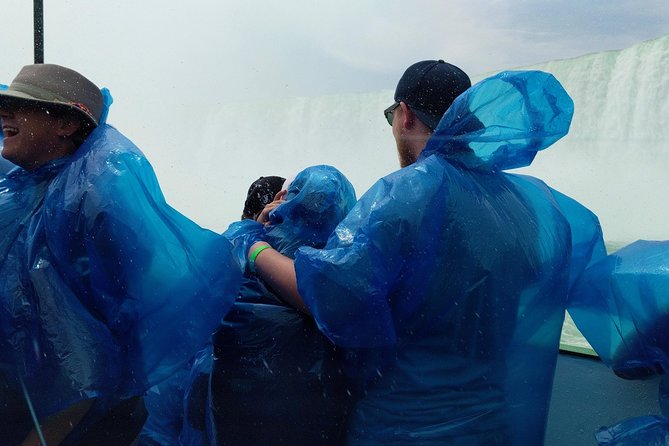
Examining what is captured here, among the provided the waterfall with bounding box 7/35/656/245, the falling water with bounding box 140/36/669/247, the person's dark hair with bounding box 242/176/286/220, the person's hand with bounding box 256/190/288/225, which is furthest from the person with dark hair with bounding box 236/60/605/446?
the falling water with bounding box 140/36/669/247

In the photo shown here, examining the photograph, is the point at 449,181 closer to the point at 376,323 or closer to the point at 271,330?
the point at 376,323

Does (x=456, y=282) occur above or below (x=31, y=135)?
below

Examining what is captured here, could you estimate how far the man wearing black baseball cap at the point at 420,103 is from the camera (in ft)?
4.75

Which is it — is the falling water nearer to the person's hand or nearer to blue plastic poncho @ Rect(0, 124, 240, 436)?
the person's hand

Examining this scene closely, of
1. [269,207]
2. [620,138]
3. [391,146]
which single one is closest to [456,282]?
[269,207]

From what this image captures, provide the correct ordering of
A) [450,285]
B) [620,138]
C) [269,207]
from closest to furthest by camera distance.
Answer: [450,285]
[269,207]
[620,138]

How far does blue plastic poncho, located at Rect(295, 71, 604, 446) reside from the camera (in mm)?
1264

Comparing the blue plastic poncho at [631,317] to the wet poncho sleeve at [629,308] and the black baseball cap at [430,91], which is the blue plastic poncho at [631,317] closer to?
the wet poncho sleeve at [629,308]

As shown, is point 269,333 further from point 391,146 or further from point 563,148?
point 391,146

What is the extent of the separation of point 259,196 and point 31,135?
602 millimetres

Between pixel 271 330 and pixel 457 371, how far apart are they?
464mm

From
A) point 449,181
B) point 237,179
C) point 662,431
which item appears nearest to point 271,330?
point 449,181

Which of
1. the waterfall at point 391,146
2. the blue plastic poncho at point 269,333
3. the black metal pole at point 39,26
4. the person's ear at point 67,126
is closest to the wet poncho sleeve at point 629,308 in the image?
the blue plastic poncho at point 269,333

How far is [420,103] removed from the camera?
4.76 feet
